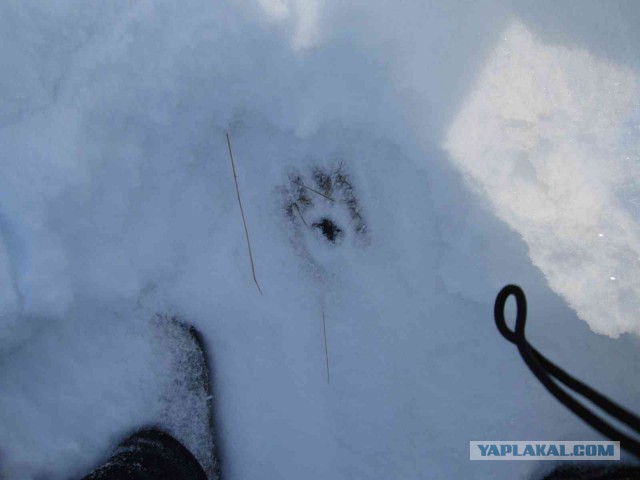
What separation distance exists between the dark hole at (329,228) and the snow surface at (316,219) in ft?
0.06

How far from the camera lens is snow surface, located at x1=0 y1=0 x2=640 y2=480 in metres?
1.04

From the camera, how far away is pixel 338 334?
1167 mm

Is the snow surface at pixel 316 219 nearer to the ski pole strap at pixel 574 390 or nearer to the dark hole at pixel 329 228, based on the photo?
the dark hole at pixel 329 228

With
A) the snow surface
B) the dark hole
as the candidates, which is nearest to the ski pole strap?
the snow surface

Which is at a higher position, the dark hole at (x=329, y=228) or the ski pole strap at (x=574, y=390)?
the dark hole at (x=329, y=228)

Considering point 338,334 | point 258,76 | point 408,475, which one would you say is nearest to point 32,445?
point 338,334

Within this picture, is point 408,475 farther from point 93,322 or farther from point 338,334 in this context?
point 93,322

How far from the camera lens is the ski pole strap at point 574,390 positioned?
1.97ft

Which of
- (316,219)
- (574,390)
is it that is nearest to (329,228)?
(316,219)

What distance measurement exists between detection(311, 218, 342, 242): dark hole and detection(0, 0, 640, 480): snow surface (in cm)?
2

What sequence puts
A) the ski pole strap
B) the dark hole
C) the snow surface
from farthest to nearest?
1. the dark hole
2. the snow surface
3. the ski pole strap

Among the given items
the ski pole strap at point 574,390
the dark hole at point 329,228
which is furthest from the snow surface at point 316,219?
the ski pole strap at point 574,390

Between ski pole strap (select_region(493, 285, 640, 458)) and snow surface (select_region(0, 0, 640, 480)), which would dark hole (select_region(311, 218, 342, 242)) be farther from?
ski pole strap (select_region(493, 285, 640, 458))

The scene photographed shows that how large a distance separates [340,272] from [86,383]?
2.29ft
